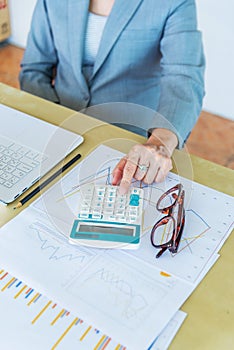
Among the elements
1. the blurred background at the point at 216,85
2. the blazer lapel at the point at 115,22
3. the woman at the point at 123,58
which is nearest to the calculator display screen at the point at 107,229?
the woman at the point at 123,58

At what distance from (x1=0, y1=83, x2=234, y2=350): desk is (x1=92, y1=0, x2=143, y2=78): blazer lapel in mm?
204

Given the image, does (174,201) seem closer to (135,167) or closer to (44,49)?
(135,167)

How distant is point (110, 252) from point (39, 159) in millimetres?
255

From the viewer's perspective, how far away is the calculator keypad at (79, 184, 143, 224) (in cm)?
70

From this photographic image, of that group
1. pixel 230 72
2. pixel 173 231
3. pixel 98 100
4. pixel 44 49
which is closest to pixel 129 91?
pixel 98 100

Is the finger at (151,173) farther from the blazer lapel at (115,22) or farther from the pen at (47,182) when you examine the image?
the blazer lapel at (115,22)

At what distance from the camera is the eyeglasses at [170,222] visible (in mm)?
663

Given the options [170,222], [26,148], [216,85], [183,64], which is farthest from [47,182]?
[216,85]

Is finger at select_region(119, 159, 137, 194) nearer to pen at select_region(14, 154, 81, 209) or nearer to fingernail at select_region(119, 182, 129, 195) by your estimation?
fingernail at select_region(119, 182, 129, 195)

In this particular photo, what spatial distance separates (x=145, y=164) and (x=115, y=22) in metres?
0.42

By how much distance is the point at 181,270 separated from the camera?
64cm

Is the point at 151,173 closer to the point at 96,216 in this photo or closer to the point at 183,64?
the point at 96,216

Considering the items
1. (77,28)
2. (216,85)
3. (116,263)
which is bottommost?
(216,85)

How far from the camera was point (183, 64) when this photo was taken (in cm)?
104
